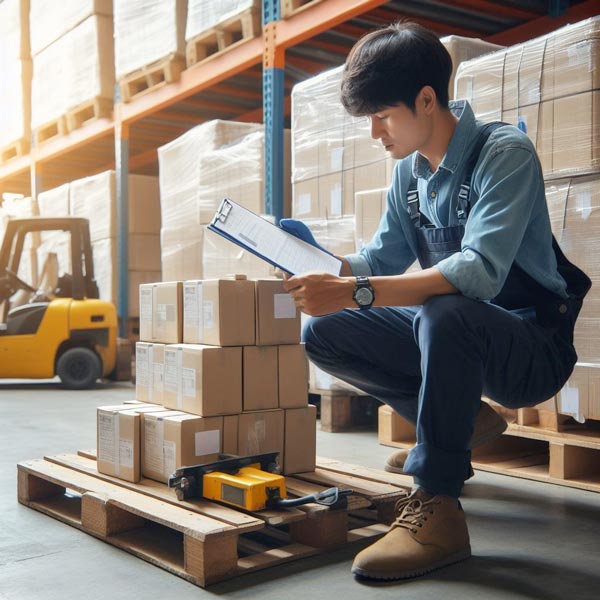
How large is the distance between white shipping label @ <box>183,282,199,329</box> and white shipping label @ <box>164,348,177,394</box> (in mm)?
110

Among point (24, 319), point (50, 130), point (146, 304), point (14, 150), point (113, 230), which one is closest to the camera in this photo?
point (146, 304)

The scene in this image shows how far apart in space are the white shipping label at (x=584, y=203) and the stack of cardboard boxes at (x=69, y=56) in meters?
5.72

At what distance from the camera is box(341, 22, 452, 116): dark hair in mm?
2088

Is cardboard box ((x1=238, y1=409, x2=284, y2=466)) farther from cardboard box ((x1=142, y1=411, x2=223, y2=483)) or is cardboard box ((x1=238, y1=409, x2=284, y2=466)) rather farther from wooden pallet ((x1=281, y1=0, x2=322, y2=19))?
wooden pallet ((x1=281, y1=0, x2=322, y2=19))

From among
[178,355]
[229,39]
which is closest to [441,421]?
Result: [178,355]

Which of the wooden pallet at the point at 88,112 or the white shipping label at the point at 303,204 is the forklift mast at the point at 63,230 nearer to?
the wooden pallet at the point at 88,112

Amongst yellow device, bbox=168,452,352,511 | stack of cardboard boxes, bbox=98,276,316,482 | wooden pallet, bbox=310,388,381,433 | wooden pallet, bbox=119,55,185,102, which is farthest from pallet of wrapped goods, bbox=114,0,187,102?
yellow device, bbox=168,452,352,511

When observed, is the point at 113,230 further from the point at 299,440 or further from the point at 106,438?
the point at 299,440

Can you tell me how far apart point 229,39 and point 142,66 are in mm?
1228

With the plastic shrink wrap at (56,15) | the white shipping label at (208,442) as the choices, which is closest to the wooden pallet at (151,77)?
the plastic shrink wrap at (56,15)

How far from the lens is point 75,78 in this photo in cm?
801

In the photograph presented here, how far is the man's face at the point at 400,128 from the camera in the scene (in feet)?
7.06

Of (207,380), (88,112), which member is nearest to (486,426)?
(207,380)

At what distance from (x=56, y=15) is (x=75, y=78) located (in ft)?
2.35
